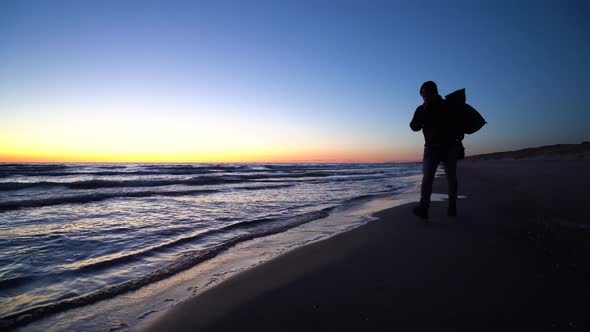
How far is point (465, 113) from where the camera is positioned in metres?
4.25

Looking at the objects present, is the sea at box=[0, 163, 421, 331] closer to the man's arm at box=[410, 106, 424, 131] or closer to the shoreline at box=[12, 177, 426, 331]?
the shoreline at box=[12, 177, 426, 331]

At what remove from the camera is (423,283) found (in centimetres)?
215

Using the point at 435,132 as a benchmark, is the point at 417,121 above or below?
above

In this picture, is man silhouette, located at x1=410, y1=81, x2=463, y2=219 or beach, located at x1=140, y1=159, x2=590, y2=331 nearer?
beach, located at x1=140, y1=159, x2=590, y2=331

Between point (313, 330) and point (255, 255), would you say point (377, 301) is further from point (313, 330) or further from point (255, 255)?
point (255, 255)

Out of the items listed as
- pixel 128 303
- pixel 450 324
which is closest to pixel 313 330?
pixel 450 324

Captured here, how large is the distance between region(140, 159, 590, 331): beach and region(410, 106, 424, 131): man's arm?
1.61m

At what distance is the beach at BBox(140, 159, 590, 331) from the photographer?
5.45ft

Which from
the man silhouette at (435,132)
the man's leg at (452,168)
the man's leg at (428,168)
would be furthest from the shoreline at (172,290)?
the man's leg at (452,168)

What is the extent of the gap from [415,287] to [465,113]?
3179 mm

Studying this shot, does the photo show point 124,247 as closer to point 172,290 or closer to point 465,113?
point 172,290

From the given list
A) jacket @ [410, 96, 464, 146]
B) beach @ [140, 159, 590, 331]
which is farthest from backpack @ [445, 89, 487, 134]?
beach @ [140, 159, 590, 331]

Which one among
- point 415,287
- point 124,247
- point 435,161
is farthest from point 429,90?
point 124,247

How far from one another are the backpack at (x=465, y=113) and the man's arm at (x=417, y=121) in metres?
0.41
